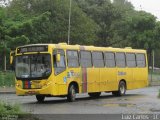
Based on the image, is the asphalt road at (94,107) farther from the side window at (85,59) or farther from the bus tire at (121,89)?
the bus tire at (121,89)

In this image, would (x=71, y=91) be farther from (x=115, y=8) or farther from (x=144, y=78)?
(x=115, y=8)

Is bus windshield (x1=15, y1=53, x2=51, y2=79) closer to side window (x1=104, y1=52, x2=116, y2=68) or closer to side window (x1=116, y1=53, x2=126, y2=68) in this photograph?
side window (x1=104, y1=52, x2=116, y2=68)

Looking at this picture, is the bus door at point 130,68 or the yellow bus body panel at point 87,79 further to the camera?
the bus door at point 130,68

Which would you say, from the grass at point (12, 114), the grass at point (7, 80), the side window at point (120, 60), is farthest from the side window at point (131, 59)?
the grass at point (12, 114)

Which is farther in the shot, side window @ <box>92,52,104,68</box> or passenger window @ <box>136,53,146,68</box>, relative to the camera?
passenger window @ <box>136,53,146,68</box>

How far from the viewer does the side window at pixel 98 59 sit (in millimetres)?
28013

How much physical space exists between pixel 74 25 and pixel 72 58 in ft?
125

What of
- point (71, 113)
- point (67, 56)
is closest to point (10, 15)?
point (67, 56)

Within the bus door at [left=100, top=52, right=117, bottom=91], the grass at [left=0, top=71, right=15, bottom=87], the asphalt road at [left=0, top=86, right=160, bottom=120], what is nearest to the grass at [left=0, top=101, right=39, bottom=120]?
the asphalt road at [left=0, top=86, right=160, bottom=120]

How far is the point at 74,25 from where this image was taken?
63750 millimetres

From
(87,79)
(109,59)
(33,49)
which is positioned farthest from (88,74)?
(33,49)

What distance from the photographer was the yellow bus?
78.7 ft

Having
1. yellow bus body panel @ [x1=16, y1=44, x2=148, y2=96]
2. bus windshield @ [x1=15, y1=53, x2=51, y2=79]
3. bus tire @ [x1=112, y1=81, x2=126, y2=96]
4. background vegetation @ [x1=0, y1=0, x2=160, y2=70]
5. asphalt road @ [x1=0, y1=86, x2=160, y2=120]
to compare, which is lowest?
asphalt road @ [x1=0, y1=86, x2=160, y2=120]

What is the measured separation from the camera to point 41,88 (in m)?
23.8
